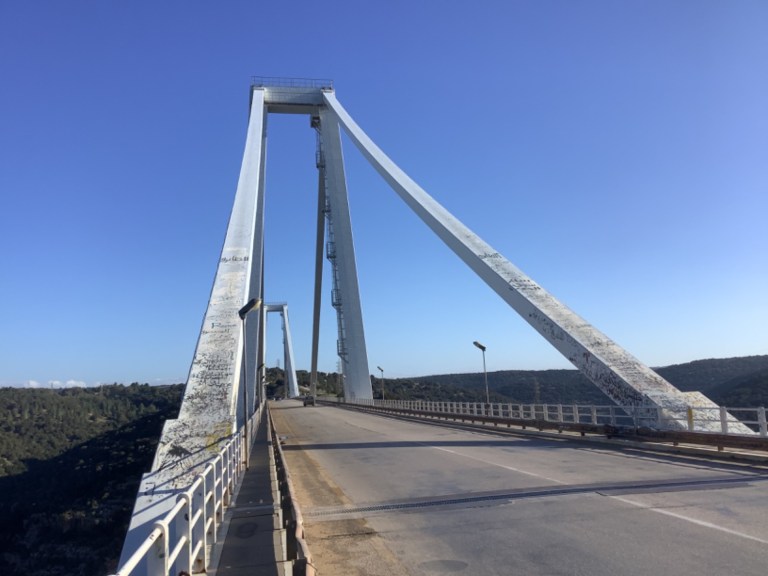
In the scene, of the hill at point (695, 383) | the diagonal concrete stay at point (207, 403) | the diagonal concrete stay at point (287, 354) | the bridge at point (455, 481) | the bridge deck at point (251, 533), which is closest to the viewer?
the bridge deck at point (251, 533)

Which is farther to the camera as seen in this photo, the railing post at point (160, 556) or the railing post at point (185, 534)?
the railing post at point (185, 534)

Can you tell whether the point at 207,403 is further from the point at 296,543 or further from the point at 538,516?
the point at 296,543

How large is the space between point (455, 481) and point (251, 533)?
17.3 ft

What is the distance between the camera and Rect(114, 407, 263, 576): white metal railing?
352 centimetres

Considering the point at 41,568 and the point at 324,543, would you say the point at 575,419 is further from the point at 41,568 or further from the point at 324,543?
the point at 41,568

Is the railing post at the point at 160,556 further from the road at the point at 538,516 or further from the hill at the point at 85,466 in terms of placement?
the hill at the point at 85,466

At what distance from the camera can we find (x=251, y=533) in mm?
6578

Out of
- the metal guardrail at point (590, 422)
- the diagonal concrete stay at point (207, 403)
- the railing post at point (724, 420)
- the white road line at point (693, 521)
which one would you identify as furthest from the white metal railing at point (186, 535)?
the railing post at point (724, 420)

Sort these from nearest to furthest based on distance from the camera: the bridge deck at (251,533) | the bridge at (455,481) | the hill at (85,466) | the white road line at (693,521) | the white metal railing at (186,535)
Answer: the white metal railing at (186,535) → the bridge deck at (251,533) → the bridge at (455,481) → the white road line at (693,521) → the hill at (85,466)

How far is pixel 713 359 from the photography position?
145 ft

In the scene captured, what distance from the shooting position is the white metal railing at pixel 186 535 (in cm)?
352

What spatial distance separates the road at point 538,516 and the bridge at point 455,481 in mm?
33

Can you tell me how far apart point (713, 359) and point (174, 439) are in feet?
139

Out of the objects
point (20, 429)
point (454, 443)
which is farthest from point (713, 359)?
point (20, 429)
